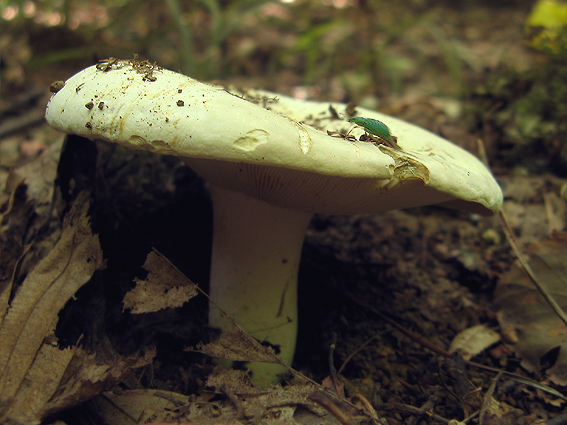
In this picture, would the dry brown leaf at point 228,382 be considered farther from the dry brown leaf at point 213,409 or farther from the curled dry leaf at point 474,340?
the curled dry leaf at point 474,340

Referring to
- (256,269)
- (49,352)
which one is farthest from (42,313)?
(256,269)

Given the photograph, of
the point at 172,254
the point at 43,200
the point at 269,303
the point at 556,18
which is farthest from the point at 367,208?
the point at 556,18

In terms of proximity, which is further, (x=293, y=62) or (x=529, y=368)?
(x=293, y=62)

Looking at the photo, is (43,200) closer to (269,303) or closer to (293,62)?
(269,303)

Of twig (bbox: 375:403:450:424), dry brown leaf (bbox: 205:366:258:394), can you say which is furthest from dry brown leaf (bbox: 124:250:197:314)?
twig (bbox: 375:403:450:424)

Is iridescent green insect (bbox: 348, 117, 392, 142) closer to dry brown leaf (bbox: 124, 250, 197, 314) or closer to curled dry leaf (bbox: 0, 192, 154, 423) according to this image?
dry brown leaf (bbox: 124, 250, 197, 314)

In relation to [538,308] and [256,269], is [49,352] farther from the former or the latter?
[538,308]

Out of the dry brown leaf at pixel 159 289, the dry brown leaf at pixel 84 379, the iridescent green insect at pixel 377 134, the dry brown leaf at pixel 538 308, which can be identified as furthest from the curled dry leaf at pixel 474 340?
the dry brown leaf at pixel 84 379
